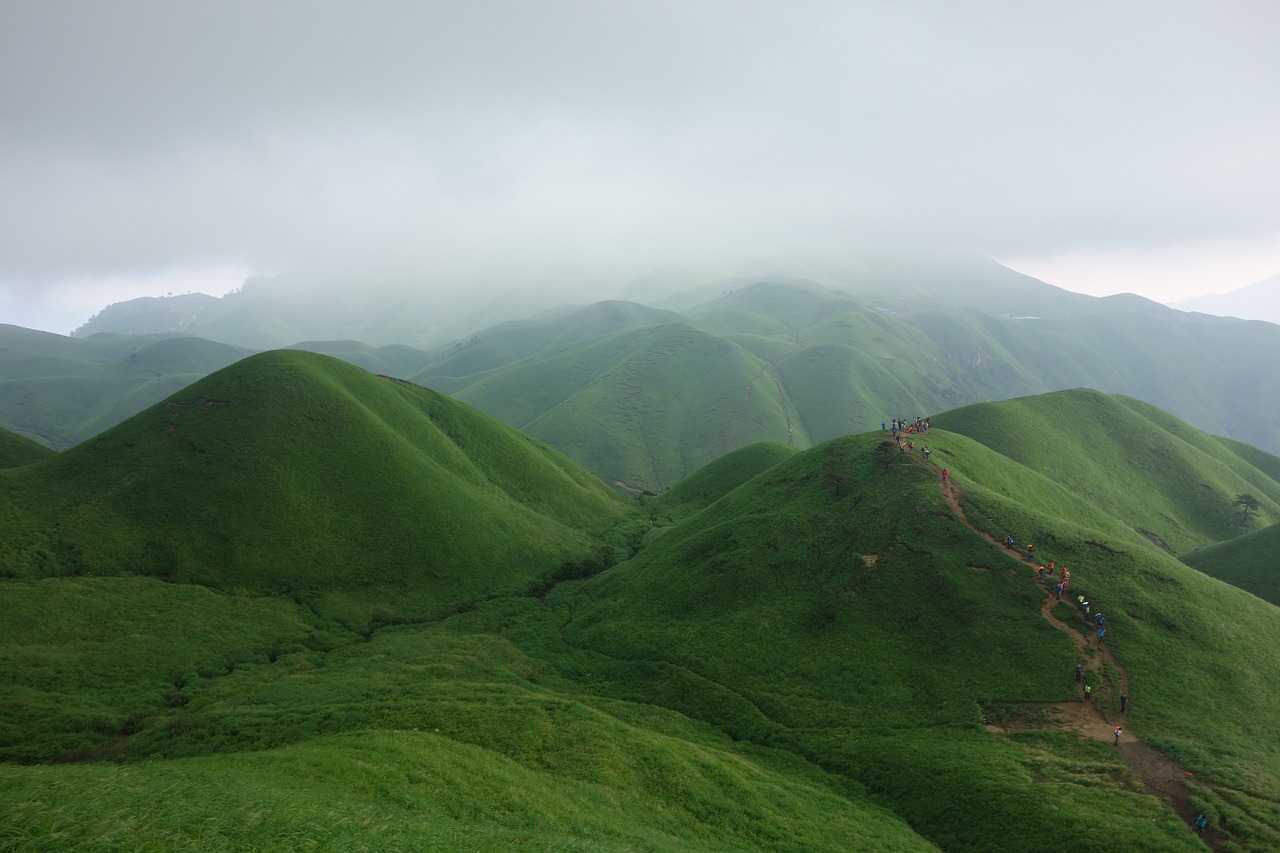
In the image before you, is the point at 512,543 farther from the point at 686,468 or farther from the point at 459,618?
the point at 686,468

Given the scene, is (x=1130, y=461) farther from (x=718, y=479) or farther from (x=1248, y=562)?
(x=718, y=479)

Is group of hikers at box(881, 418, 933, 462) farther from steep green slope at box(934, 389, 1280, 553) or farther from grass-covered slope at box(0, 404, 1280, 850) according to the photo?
steep green slope at box(934, 389, 1280, 553)

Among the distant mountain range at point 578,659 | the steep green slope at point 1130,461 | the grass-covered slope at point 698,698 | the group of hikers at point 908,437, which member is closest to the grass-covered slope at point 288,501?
the distant mountain range at point 578,659

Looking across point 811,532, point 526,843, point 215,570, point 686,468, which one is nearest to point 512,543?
point 215,570

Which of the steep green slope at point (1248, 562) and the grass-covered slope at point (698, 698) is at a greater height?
the grass-covered slope at point (698, 698)

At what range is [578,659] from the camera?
5269 centimetres

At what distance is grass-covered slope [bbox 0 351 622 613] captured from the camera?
5941 centimetres

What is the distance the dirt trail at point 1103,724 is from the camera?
1219 inches

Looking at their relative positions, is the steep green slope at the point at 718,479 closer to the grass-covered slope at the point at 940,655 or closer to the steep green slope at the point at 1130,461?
the steep green slope at the point at 1130,461

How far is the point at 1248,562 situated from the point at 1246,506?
131 feet

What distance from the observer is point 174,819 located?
52.7 ft

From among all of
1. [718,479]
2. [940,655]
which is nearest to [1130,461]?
[718,479]

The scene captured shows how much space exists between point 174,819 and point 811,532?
54511 millimetres

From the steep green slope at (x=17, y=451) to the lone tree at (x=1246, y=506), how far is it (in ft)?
709
